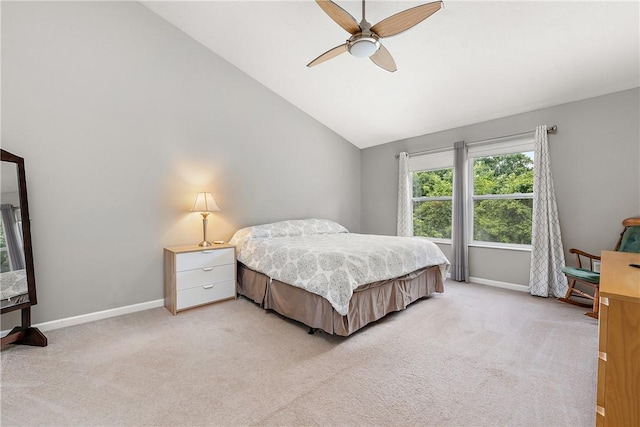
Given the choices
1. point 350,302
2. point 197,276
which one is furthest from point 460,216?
point 197,276

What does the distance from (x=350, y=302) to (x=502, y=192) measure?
302cm

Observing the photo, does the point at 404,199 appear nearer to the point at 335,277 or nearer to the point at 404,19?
the point at 335,277

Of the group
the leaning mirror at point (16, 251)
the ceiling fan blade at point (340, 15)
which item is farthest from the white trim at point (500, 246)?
the leaning mirror at point (16, 251)

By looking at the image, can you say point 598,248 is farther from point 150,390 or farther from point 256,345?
point 150,390

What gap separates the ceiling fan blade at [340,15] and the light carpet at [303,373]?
8.17 feet

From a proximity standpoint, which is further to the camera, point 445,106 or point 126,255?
point 445,106

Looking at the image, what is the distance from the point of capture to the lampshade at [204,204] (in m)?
3.17

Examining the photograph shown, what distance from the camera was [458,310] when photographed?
2955 mm

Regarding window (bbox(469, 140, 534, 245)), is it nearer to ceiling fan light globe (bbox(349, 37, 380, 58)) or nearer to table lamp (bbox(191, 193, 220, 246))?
ceiling fan light globe (bbox(349, 37, 380, 58))

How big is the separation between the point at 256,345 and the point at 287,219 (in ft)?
7.73

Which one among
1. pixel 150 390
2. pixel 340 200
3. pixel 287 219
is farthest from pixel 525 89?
pixel 150 390

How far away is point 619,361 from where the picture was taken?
0.95 m

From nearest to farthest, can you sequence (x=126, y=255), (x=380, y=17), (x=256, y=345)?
1. (x=256, y=345)
2. (x=380, y=17)
3. (x=126, y=255)

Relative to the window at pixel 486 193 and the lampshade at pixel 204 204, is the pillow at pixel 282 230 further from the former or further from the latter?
the window at pixel 486 193
